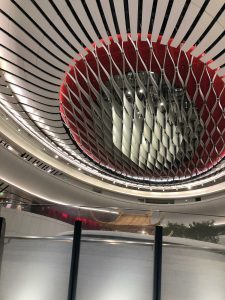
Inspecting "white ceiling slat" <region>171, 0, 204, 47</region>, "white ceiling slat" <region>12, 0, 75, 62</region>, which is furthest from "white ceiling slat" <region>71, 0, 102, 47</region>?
"white ceiling slat" <region>171, 0, 204, 47</region>

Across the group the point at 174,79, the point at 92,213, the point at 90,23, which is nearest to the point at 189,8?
the point at 90,23

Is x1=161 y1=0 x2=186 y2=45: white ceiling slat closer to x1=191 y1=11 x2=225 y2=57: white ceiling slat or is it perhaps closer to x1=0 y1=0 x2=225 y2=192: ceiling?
x1=0 y1=0 x2=225 y2=192: ceiling

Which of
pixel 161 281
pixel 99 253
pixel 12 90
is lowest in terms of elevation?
pixel 161 281

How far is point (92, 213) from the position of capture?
20.9ft

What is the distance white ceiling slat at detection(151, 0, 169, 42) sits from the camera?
358 inches

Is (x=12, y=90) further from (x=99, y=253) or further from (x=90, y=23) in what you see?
(x=99, y=253)

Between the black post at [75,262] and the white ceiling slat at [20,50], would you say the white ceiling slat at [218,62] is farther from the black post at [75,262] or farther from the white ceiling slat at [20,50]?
the black post at [75,262]

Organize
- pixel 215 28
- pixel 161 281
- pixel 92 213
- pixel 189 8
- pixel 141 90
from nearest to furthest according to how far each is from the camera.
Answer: pixel 161 281 < pixel 92 213 < pixel 189 8 < pixel 215 28 < pixel 141 90

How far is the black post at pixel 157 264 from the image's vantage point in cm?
573

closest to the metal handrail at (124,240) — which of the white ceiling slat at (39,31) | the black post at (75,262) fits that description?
the black post at (75,262)

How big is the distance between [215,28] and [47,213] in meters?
7.12

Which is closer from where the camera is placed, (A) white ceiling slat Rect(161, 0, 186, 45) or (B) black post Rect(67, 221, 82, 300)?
(B) black post Rect(67, 221, 82, 300)

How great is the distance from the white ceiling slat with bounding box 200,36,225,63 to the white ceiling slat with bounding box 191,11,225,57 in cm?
23

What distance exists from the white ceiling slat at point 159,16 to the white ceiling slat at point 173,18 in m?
0.20
